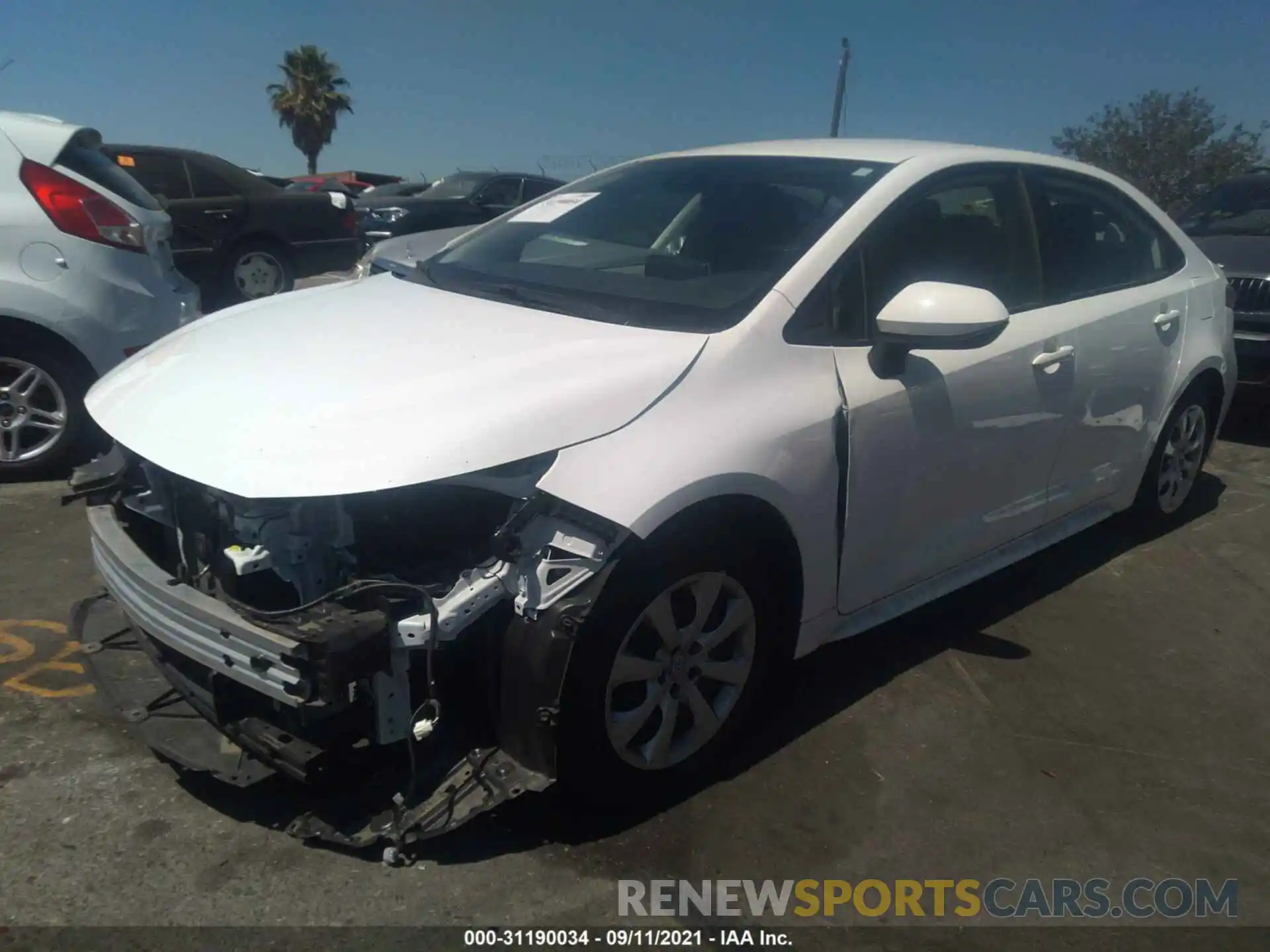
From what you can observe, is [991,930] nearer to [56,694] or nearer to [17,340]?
[56,694]

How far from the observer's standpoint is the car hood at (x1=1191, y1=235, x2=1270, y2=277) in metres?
6.60

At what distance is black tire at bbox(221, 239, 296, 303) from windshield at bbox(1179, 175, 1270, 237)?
26.2 ft

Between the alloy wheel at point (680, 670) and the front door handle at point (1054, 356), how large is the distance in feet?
4.72

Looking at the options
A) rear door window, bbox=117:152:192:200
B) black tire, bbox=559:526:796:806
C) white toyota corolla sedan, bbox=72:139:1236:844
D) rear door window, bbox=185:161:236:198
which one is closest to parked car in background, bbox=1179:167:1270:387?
white toyota corolla sedan, bbox=72:139:1236:844

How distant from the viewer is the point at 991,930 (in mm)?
2379

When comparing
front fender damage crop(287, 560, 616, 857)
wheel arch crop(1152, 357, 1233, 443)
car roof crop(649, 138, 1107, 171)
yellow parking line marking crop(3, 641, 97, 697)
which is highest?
car roof crop(649, 138, 1107, 171)

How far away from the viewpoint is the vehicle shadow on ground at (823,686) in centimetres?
254

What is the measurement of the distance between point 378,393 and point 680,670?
3.32 feet

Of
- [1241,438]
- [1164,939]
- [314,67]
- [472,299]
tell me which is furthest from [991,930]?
[314,67]

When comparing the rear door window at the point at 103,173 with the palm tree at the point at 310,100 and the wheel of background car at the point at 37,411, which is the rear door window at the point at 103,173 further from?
the palm tree at the point at 310,100

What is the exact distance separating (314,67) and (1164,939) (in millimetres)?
56064

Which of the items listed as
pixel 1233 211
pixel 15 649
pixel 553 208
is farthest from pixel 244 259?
pixel 1233 211

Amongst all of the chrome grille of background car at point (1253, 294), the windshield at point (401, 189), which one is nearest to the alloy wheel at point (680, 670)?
the chrome grille of background car at point (1253, 294)

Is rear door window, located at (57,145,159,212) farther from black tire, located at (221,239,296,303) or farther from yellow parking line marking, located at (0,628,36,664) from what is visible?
black tire, located at (221,239,296,303)
